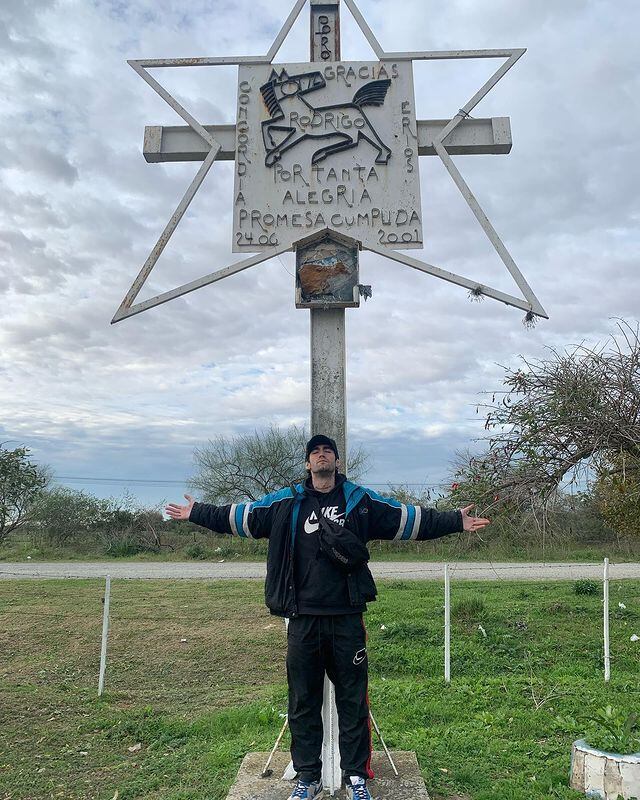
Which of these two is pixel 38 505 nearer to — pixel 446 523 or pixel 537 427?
pixel 537 427

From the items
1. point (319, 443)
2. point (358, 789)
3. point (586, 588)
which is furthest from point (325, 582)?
point (586, 588)

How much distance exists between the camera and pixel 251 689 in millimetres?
6926

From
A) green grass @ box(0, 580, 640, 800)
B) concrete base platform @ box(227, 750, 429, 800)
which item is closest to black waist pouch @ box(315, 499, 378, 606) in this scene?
concrete base platform @ box(227, 750, 429, 800)

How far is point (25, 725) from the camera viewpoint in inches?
226

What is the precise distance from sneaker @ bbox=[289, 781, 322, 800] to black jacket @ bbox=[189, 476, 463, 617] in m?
0.88

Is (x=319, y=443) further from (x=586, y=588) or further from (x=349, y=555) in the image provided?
(x=586, y=588)

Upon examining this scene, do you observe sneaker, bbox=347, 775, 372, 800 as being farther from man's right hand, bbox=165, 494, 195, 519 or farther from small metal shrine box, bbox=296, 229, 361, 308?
small metal shrine box, bbox=296, 229, 361, 308

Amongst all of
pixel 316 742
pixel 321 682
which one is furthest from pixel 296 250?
pixel 316 742

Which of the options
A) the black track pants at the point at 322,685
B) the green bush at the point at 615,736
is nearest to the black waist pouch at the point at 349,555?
the black track pants at the point at 322,685

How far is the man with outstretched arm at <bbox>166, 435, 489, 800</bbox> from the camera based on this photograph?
351 cm

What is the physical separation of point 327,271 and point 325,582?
1.92 m

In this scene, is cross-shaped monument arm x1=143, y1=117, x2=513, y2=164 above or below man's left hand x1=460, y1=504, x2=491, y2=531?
above

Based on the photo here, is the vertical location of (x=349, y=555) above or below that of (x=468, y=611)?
above

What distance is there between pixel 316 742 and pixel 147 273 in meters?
2.97
